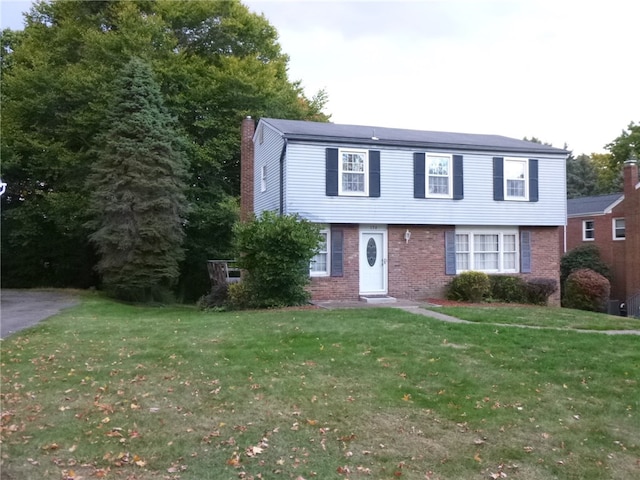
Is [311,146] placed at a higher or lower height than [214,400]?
higher

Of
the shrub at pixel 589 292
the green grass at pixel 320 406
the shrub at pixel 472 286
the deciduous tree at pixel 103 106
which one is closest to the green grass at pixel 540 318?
the green grass at pixel 320 406

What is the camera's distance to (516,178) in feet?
63.5

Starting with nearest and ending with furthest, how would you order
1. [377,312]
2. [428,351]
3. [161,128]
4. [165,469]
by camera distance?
[165,469]
[428,351]
[377,312]
[161,128]

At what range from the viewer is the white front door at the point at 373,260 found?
17.9 metres

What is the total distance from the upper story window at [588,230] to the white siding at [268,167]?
19.3 metres

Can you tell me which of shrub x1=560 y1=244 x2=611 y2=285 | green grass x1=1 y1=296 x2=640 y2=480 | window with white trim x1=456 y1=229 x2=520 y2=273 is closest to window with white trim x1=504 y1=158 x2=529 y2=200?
window with white trim x1=456 y1=229 x2=520 y2=273

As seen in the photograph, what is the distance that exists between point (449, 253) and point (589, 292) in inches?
293

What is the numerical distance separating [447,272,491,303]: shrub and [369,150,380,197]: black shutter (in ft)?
12.3

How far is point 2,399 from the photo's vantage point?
20.1 ft

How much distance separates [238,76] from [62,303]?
12.9 m

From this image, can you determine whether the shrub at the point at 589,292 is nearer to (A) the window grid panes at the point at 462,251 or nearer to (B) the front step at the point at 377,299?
(A) the window grid panes at the point at 462,251

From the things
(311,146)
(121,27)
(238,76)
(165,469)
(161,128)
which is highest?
(121,27)

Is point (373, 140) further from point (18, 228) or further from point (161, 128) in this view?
point (18, 228)

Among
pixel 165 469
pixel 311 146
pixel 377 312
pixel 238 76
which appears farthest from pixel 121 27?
pixel 165 469
